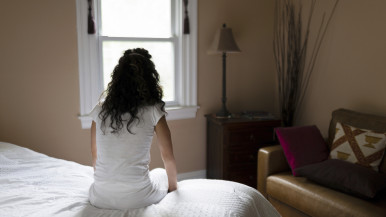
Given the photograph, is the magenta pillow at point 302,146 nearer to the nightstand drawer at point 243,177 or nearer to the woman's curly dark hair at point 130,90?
the nightstand drawer at point 243,177

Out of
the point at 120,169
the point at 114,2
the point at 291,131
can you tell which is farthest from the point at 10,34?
the point at 291,131

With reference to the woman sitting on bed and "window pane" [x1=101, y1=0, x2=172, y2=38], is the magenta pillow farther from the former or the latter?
"window pane" [x1=101, y1=0, x2=172, y2=38]

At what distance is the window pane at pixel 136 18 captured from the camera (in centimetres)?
320

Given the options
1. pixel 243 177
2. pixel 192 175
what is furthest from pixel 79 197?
pixel 192 175

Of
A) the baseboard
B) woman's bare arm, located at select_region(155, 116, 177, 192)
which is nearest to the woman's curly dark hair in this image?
woman's bare arm, located at select_region(155, 116, 177, 192)

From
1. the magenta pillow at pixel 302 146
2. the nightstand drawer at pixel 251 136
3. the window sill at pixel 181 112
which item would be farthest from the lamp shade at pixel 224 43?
the magenta pillow at pixel 302 146

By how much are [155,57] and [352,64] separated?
178 cm

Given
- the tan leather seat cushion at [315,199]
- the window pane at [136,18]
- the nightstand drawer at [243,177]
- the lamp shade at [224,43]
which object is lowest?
the nightstand drawer at [243,177]

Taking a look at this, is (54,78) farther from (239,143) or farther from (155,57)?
(239,143)

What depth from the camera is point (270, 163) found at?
276cm

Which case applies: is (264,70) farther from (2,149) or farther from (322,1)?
(2,149)

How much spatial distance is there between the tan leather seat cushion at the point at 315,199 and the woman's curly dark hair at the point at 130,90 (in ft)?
4.19

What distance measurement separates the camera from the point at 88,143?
318 centimetres

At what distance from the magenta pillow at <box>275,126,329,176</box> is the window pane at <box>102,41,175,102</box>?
125 centimetres
